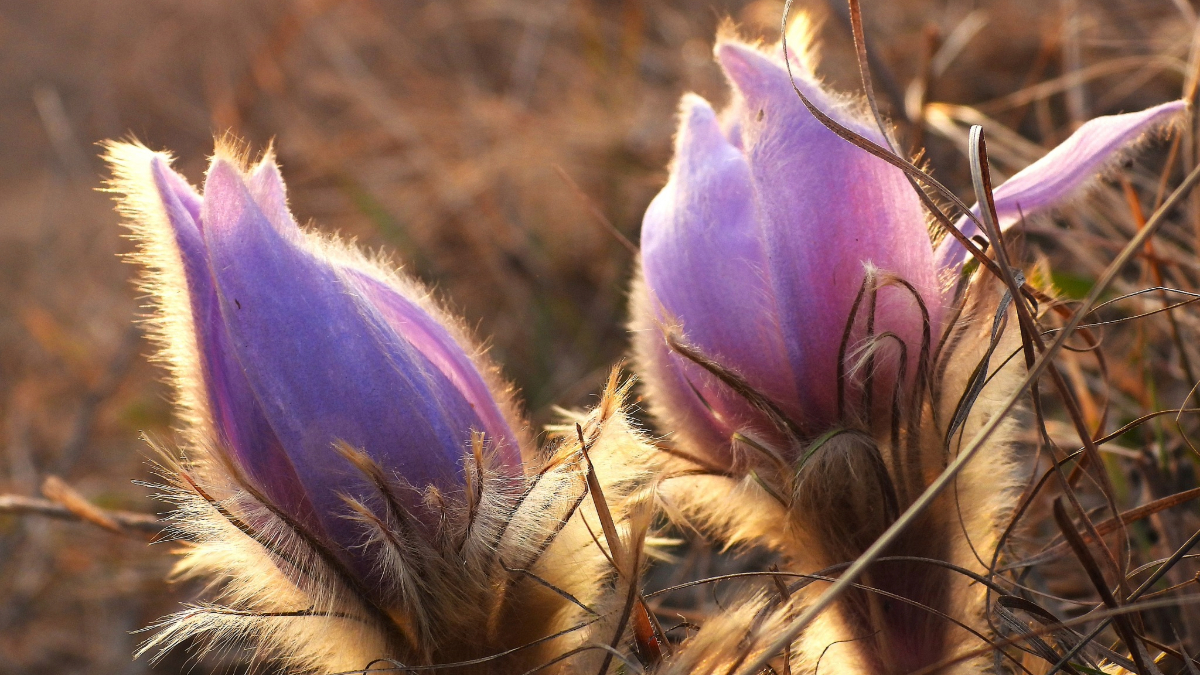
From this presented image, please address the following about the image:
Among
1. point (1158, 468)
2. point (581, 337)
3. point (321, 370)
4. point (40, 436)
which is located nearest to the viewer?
point (321, 370)

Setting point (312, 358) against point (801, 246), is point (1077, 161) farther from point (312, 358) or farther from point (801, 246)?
point (312, 358)

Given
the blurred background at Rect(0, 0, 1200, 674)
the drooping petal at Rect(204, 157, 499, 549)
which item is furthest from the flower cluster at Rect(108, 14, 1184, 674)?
the blurred background at Rect(0, 0, 1200, 674)

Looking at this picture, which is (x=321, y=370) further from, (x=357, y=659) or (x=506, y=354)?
(x=506, y=354)

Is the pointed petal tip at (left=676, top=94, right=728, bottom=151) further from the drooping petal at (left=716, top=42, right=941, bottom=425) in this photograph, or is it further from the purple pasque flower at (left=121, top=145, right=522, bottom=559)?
the purple pasque flower at (left=121, top=145, right=522, bottom=559)

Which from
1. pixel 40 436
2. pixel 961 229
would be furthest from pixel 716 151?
pixel 40 436

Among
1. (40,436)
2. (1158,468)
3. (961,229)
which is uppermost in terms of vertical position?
(961,229)

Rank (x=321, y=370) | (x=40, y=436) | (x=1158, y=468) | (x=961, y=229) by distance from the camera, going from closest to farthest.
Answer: (x=321, y=370)
(x=961, y=229)
(x=1158, y=468)
(x=40, y=436)
